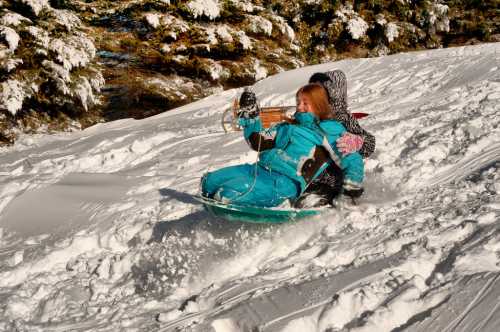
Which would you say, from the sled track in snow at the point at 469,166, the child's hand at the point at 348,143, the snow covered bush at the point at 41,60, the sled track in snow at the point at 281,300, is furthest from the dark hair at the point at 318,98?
the snow covered bush at the point at 41,60

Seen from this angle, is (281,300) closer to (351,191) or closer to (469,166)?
(351,191)

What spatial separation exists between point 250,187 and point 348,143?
86cm

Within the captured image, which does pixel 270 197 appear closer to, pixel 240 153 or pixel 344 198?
pixel 344 198

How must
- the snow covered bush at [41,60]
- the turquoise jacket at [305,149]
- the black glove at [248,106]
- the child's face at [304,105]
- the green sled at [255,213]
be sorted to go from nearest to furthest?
the green sled at [255,213] < the turquoise jacket at [305,149] < the child's face at [304,105] < the black glove at [248,106] < the snow covered bush at [41,60]

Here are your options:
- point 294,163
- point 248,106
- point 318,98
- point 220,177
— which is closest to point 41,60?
point 248,106

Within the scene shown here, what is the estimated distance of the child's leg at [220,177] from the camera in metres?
3.90

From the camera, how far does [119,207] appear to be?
16.4ft

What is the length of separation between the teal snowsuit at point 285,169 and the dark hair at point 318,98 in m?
0.08

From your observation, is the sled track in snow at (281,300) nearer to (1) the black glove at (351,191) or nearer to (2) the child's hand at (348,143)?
(1) the black glove at (351,191)

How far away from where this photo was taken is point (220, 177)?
3.96 metres

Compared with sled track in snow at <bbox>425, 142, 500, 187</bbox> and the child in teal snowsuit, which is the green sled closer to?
the child in teal snowsuit

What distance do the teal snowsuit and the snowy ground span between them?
25cm

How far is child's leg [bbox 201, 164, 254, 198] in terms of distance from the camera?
3.90 meters

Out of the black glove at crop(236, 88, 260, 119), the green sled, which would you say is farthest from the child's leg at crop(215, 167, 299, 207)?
the black glove at crop(236, 88, 260, 119)
